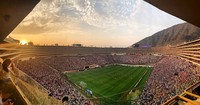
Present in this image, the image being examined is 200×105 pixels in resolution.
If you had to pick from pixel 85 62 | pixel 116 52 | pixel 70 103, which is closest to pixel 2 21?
pixel 70 103

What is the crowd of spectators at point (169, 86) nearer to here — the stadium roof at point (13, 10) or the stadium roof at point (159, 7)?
the stadium roof at point (159, 7)

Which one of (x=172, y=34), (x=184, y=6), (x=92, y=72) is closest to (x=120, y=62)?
(x=92, y=72)

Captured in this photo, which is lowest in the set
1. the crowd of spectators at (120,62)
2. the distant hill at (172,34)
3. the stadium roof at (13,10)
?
the crowd of spectators at (120,62)

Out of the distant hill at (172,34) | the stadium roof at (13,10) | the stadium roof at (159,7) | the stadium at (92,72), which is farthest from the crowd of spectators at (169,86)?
the distant hill at (172,34)

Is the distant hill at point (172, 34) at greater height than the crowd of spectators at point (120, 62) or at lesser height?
greater

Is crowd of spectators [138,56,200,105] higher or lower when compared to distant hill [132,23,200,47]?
lower

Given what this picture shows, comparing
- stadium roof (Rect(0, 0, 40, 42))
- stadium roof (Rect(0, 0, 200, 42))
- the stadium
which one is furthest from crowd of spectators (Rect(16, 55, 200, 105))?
stadium roof (Rect(0, 0, 40, 42))

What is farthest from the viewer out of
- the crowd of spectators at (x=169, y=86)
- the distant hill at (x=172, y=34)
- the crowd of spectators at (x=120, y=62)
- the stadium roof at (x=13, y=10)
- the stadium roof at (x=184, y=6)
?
the distant hill at (x=172, y=34)

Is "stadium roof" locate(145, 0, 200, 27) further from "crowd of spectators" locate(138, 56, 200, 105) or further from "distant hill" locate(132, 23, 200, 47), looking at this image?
"distant hill" locate(132, 23, 200, 47)
